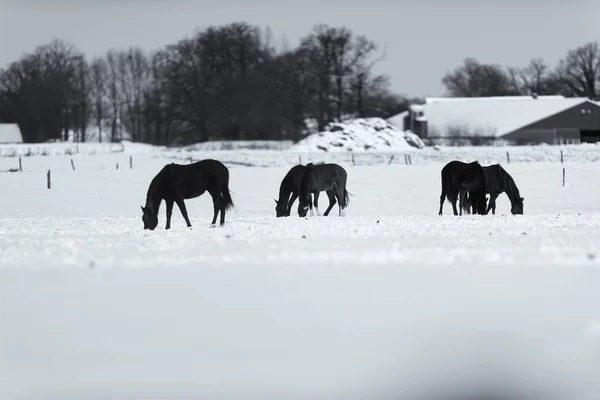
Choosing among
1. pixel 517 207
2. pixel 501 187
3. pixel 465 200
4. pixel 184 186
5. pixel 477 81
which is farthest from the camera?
pixel 477 81

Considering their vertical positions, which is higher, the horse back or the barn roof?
the barn roof

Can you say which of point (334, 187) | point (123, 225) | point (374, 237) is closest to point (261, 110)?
point (334, 187)

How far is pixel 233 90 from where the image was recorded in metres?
79.1

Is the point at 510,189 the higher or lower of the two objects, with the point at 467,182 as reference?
lower

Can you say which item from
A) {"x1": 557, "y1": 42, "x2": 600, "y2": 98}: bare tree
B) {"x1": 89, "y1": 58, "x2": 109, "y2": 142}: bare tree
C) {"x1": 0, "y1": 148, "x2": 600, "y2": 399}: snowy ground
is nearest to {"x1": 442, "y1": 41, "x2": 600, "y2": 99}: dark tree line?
{"x1": 557, "y1": 42, "x2": 600, "y2": 98}: bare tree

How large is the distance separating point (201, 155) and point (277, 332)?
164ft

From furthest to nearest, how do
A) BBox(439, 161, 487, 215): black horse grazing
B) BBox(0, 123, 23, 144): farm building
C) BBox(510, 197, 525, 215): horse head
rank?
BBox(0, 123, 23, 144): farm building → BBox(510, 197, 525, 215): horse head → BBox(439, 161, 487, 215): black horse grazing

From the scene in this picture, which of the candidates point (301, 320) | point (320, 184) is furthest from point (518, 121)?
point (301, 320)

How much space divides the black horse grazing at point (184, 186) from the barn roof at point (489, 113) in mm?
61560

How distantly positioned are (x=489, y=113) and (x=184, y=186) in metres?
67.6

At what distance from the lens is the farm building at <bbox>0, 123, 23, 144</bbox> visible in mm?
88731

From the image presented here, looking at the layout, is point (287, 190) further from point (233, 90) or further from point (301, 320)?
point (233, 90)

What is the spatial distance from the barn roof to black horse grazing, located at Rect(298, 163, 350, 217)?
55.3 meters

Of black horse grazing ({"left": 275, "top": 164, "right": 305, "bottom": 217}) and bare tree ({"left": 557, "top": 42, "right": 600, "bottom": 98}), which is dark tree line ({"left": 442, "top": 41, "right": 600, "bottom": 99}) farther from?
black horse grazing ({"left": 275, "top": 164, "right": 305, "bottom": 217})
